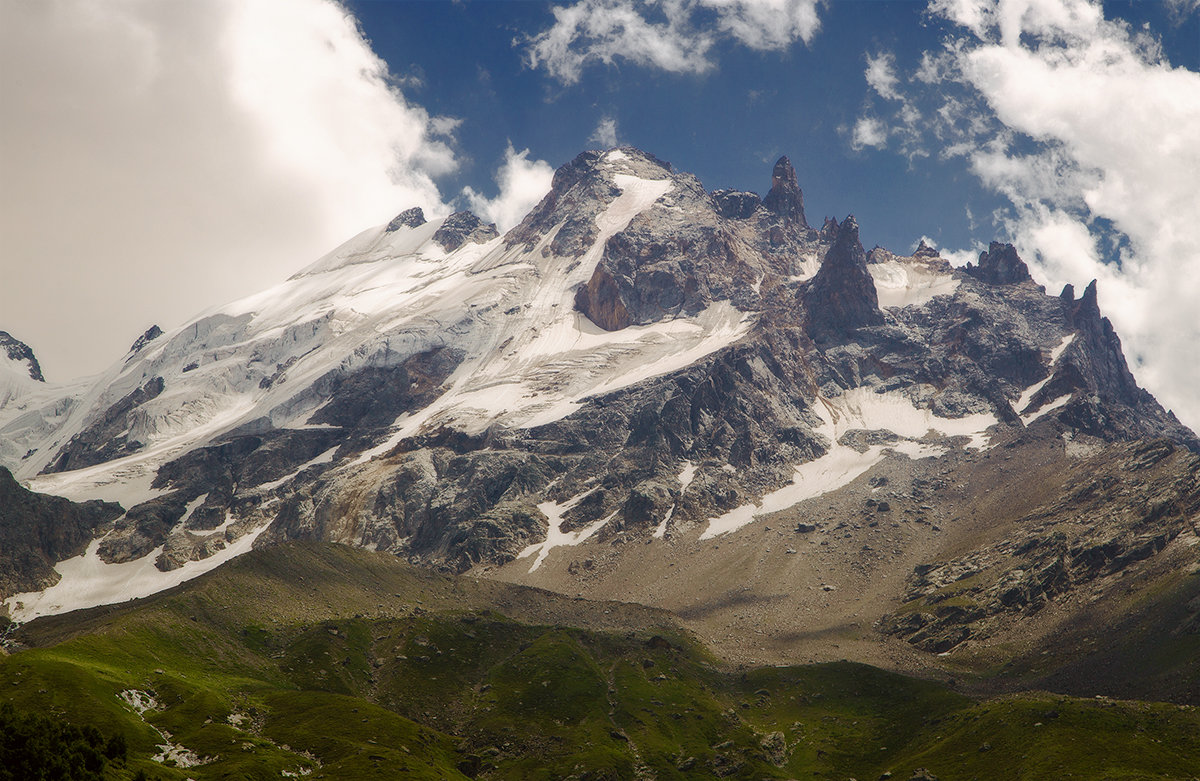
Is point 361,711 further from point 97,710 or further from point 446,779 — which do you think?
point 97,710

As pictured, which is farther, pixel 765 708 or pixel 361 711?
pixel 765 708

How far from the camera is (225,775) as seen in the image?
9856 cm

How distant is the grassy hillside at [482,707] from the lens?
10856cm

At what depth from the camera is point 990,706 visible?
133m

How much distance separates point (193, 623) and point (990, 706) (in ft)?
456

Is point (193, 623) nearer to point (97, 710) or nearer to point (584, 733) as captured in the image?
point (97, 710)

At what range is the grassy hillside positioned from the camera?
4274 inches

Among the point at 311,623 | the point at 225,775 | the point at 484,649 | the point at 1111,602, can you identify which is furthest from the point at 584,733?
the point at 1111,602

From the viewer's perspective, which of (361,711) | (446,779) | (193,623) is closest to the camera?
(446,779)

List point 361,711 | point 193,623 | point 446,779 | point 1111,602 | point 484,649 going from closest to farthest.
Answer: point 446,779, point 361,711, point 193,623, point 484,649, point 1111,602

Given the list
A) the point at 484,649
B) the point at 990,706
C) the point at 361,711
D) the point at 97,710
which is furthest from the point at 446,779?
the point at 990,706

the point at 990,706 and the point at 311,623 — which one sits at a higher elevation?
the point at 311,623

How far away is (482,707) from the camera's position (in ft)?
481

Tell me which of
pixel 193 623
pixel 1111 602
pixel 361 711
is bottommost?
pixel 1111 602
